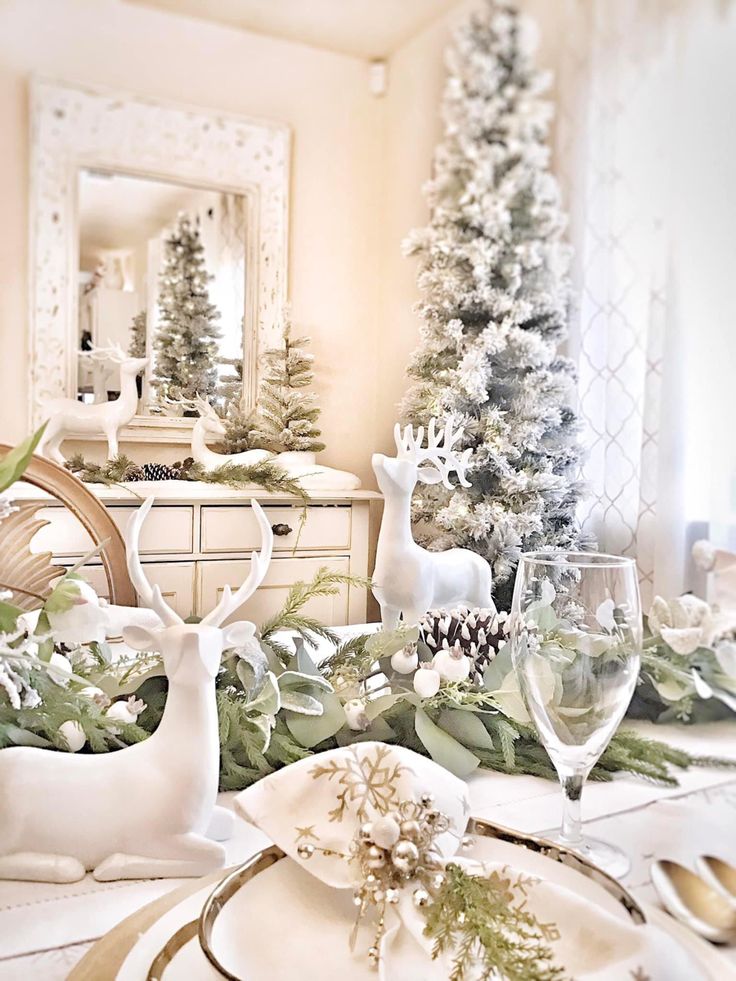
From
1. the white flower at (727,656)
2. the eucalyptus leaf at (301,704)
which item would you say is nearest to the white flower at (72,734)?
the eucalyptus leaf at (301,704)

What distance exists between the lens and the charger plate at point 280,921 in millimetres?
294

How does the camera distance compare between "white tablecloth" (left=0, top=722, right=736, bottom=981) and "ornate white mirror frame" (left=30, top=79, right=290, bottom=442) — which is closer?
"white tablecloth" (left=0, top=722, right=736, bottom=981)

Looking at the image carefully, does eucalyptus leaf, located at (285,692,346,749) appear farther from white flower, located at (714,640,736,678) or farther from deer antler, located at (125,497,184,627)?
white flower, located at (714,640,736,678)

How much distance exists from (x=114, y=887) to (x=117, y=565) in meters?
0.27

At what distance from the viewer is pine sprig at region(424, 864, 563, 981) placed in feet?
0.91

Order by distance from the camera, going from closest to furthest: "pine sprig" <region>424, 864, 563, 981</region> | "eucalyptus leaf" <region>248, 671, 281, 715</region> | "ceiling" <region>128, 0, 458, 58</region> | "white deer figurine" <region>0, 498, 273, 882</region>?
"pine sprig" <region>424, 864, 563, 981</region>
"white deer figurine" <region>0, 498, 273, 882</region>
"eucalyptus leaf" <region>248, 671, 281, 715</region>
"ceiling" <region>128, 0, 458, 58</region>

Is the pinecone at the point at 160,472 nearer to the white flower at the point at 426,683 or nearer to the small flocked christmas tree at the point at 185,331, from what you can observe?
the small flocked christmas tree at the point at 185,331

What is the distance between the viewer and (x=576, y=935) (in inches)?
11.6

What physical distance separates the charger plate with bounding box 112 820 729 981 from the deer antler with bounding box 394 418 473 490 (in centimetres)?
32

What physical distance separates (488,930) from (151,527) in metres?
0.40

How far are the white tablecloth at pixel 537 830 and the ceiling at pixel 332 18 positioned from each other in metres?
0.53

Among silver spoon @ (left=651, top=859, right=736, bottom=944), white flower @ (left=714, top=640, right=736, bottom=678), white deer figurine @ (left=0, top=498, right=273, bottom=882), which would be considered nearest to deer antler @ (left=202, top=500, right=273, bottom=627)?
white deer figurine @ (left=0, top=498, right=273, bottom=882)

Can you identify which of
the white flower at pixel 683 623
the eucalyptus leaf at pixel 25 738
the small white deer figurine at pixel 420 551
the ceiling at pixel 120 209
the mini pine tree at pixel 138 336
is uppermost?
the ceiling at pixel 120 209

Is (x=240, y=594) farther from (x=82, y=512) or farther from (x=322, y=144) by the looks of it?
(x=322, y=144)
